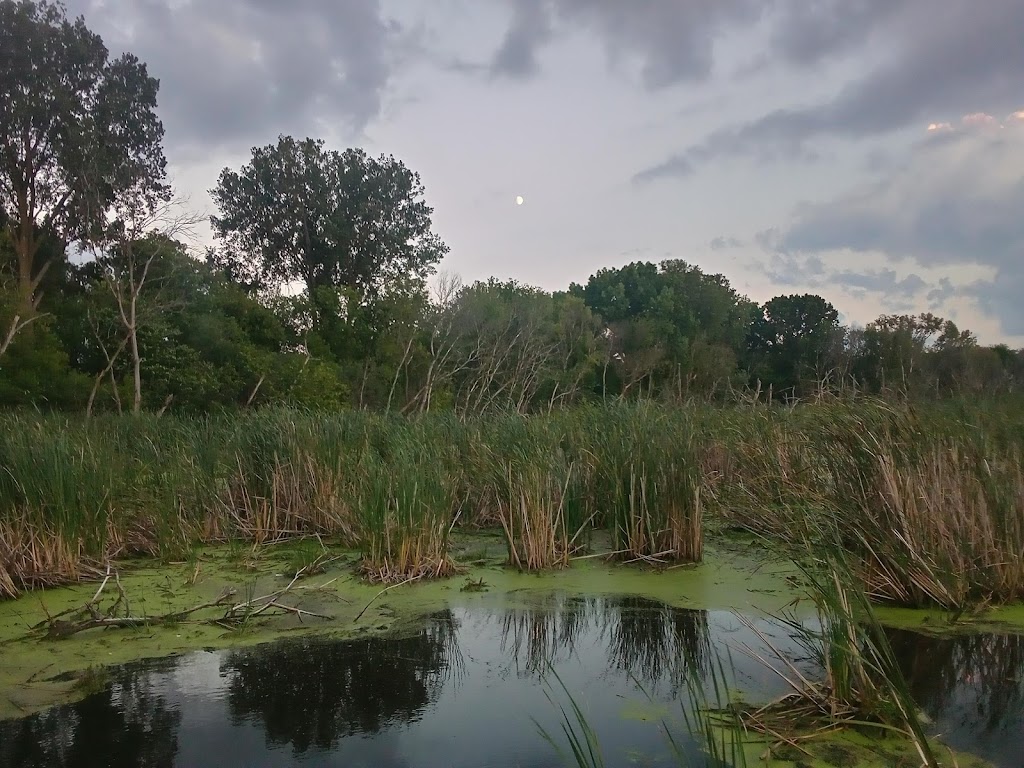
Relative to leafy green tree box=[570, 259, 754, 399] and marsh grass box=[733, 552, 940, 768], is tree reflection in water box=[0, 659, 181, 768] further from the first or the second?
leafy green tree box=[570, 259, 754, 399]

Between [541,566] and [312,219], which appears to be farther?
[312,219]

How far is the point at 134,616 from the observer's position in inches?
200

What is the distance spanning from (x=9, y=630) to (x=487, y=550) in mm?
3544

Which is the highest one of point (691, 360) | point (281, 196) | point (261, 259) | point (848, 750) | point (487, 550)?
point (281, 196)

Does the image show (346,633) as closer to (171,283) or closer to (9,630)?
(9,630)

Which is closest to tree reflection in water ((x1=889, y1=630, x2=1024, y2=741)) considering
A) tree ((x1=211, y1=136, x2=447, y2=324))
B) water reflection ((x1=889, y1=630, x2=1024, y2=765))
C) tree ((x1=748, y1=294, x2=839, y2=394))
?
water reflection ((x1=889, y1=630, x2=1024, y2=765))

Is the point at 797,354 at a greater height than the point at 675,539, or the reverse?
the point at 797,354

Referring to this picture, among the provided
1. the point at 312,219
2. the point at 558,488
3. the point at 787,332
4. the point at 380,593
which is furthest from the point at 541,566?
the point at 787,332

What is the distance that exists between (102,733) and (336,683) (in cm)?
108

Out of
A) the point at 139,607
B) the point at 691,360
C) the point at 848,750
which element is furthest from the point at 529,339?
the point at 848,750

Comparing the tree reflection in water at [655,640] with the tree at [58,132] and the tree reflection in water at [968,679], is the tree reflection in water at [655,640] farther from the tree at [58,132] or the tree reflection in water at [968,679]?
the tree at [58,132]

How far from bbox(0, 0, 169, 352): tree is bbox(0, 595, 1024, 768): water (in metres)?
19.2

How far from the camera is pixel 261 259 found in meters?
30.2

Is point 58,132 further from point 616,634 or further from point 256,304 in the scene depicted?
point 616,634
